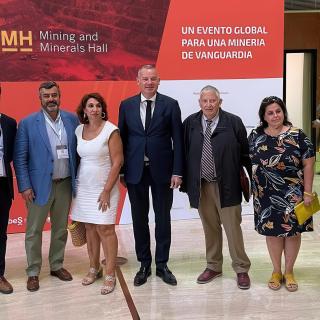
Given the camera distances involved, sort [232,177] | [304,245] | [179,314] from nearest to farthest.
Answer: [179,314], [232,177], [304,245]

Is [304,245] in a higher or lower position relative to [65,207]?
lower

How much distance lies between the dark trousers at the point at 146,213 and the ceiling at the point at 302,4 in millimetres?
7837

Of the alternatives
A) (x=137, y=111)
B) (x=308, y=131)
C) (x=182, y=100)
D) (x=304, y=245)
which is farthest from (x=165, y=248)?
(x=308, y=131)

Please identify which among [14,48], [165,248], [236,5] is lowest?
[165,248]

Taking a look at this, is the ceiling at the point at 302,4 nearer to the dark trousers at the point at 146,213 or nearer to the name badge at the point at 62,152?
the dark trousers at the point at 146,213

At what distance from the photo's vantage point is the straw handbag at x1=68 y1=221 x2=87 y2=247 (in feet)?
12.1

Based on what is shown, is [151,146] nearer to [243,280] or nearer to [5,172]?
[5,172]

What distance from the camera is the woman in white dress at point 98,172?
3461mm

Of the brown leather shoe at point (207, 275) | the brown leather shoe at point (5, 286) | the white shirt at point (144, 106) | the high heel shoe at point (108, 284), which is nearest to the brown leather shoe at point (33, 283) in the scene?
the brown leather shoe at point (5, 286)

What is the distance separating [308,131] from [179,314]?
28.5ft

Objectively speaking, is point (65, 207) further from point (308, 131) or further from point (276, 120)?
point (308, 131)

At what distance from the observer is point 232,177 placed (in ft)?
11.6

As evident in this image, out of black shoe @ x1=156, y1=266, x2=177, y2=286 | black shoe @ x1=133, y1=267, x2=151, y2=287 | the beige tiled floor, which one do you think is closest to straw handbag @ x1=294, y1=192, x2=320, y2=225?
the beige tiled floor

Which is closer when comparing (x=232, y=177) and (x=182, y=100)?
(x=232, y=177)
